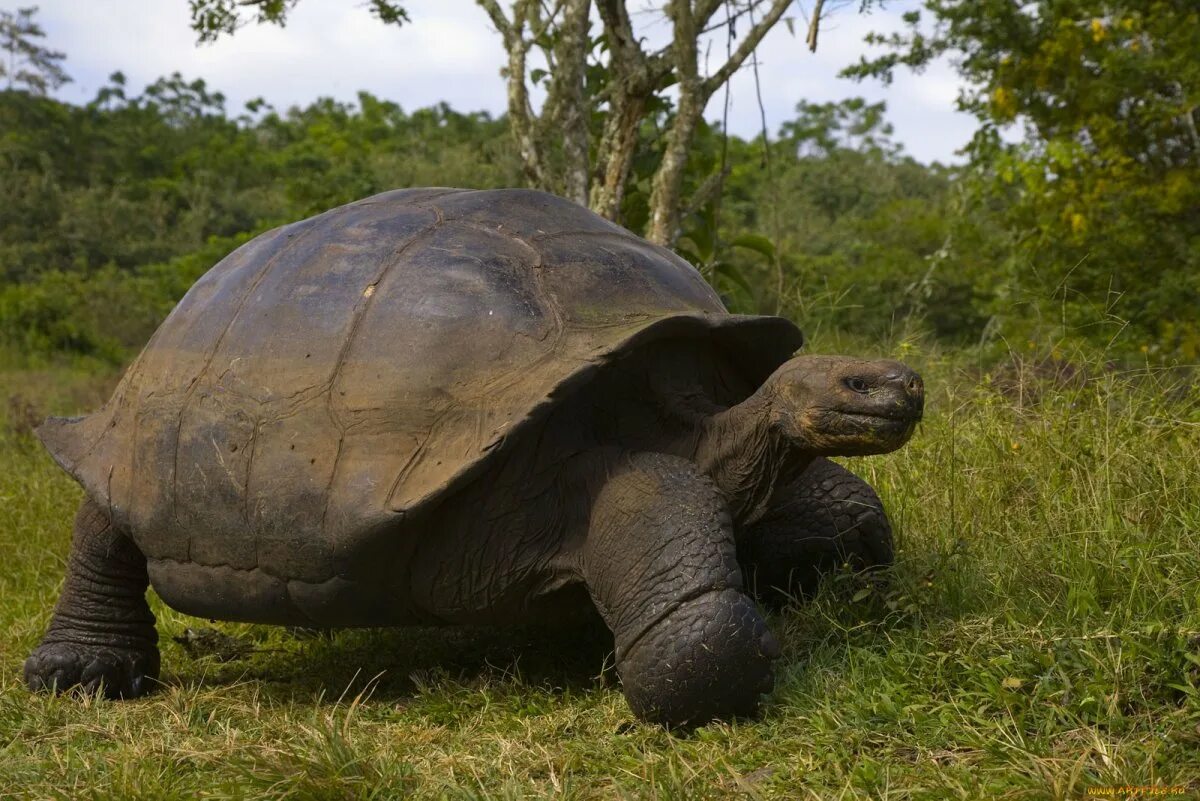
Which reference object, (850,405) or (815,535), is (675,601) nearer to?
(850,405)

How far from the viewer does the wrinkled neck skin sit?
10.1 feet

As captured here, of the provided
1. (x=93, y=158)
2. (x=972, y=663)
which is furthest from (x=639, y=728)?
(x=93, y=158)

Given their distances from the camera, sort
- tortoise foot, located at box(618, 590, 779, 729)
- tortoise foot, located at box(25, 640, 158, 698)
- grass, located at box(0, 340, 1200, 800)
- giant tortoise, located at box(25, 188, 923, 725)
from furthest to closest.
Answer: tortoise foot, located at box(25, 640, 158, 698), giant tortoise, located at box(25, 188, 923, 725), tortoise foot, located at box(618, 590, 779, 729), grass, located at box(0, 340, 1200, 800)

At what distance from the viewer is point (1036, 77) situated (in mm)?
7602

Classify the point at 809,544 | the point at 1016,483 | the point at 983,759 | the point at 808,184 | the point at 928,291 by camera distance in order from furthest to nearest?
the point at 808,184
the point at 928,291
the point at 1016,483
the point at 809,544
the point at 983,759

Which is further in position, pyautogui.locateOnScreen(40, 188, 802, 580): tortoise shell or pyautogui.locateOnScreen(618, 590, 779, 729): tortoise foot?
pyautogui.locateOnScreen(40, 188, 802, 580): tortoise shell

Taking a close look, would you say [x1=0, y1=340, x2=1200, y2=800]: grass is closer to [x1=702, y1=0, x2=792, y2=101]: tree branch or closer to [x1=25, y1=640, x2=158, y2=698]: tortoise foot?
[x1=25, y1=640, x2=158, y2=698]: tortoise foot

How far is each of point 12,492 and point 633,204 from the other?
3.67 m

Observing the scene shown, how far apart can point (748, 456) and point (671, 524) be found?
1.09 ft

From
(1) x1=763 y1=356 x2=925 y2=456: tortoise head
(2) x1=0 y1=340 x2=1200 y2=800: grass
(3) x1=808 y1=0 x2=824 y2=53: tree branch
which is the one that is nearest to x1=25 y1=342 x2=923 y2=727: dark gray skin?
(1) x1=763 y1=356 x2=925 y2=456: tortoise head

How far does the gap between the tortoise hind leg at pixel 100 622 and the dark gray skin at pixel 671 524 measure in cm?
2

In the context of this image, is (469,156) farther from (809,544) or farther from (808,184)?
(809,544)

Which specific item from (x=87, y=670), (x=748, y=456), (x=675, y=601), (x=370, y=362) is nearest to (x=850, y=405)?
(x=748, y=456)

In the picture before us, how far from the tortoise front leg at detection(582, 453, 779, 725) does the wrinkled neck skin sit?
0.13 m
